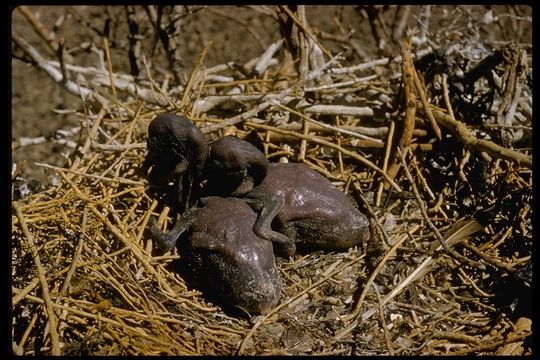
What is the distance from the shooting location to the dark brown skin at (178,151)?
7.38 feet

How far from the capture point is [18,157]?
482cm

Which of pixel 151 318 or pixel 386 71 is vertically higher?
pixel 386 71

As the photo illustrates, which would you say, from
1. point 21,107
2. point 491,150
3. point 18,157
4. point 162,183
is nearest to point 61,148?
point 18,157

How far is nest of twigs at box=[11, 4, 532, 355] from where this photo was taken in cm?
203

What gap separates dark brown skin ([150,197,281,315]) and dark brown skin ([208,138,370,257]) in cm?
9

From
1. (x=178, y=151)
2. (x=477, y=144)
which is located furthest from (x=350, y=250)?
(x=178, y=151)

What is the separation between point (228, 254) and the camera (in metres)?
2.13

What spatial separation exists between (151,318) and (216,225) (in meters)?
0.43

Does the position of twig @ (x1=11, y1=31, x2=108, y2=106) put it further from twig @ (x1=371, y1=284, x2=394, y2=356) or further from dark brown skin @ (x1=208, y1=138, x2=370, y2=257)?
twig @ (x1=371, y1=284, x2=394, y2=356)

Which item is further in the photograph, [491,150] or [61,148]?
[61,148]

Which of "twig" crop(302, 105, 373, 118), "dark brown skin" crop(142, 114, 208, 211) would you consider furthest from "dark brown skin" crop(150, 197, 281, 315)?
"twig" crop(302, 105, 373, 118)

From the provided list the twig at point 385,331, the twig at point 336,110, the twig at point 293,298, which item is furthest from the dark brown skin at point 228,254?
the twig at point 336,110

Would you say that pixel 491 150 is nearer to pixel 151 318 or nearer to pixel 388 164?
pixel 388 164

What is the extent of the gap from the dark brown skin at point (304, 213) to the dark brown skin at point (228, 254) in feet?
0.30
